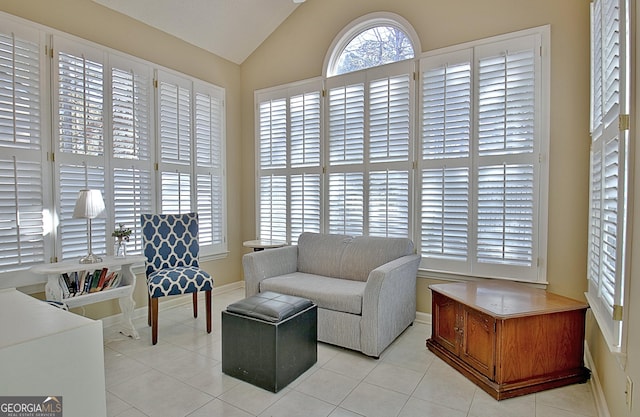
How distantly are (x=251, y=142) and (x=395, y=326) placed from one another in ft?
9.90

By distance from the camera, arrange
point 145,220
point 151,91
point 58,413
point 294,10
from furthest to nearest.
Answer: point 294,10, point 151,91, point 145,220, point 58,413

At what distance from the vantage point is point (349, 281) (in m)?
3.20

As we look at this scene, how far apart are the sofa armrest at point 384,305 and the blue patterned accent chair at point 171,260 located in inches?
58.1

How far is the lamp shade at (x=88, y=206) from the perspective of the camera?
2.72m

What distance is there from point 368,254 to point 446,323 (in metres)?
0.92

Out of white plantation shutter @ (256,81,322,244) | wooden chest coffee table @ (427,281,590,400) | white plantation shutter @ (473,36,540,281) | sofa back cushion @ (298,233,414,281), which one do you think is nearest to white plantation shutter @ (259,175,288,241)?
white plantation shutter @ (256,81,322,244)

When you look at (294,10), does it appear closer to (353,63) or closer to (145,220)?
(353,63)

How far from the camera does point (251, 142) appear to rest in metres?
4.63

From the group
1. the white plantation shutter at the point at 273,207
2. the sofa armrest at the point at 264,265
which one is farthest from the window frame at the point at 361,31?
the sofa armrest at the point at 264,265

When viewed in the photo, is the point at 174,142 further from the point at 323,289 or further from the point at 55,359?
the point at 55,359

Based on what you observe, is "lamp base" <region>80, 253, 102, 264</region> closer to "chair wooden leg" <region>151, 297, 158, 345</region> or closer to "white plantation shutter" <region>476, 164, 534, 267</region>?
"chair wooden leg" <region>151, 297, 158, 345</region>

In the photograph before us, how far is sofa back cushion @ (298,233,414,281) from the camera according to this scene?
10.5ft

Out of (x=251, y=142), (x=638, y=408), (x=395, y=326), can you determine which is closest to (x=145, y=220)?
(x=251, y=142)

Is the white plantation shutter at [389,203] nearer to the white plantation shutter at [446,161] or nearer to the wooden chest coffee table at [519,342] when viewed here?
the white plantation shutter at [446,161]
